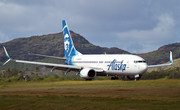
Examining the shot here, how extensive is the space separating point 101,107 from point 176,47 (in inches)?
7275

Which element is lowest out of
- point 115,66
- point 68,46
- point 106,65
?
point 115,66

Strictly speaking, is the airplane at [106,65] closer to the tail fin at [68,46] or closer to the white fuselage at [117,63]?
the white fuselage at [117,63]

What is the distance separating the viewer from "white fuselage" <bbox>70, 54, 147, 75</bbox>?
38.6 meters

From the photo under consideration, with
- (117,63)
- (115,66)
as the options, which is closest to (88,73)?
(115,66)

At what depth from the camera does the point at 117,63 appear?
134 feet

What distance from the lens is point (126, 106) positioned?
1408 cm

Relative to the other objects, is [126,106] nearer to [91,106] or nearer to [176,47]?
[91,106]

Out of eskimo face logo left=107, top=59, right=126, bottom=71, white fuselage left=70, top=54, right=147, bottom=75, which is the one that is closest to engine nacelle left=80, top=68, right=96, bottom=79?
white fuselage left=70, top=54, right=147, bottom=75

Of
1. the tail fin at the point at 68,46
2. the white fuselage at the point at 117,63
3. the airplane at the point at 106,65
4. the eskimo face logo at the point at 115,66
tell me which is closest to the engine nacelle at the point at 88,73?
the airplane at the point at 106,65

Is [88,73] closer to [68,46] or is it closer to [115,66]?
[115,66]

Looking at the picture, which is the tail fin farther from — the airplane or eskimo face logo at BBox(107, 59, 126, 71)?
eskimo face logo at BBox(107, 59, 126, 71)

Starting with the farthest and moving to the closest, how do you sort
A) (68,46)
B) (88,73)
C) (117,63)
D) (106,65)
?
(68,46), (106,65), (88,73), (117,63)

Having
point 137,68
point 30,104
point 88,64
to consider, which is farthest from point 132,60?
point 30,104

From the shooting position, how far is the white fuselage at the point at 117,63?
3859cm
